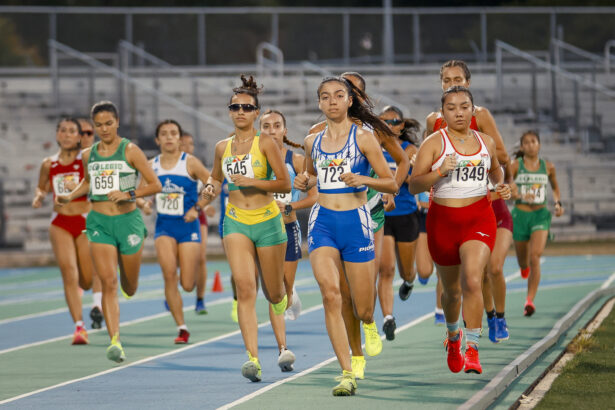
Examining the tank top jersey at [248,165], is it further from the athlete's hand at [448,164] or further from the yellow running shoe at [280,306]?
the athlete's hand at [448,164]

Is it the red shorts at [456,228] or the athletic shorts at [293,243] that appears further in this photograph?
the athletic shorts at [293,243]

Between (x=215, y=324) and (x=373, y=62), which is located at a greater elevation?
(x=373, y=62)

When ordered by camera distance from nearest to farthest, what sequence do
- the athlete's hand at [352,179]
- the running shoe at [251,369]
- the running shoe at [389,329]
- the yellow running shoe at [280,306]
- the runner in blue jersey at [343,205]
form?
the athlete's hand at [352,179], the runner in blue jersey at [343,205], the running shoe at [251,369], the yellow running shoe at [280,306], the running shoe at [389,329]

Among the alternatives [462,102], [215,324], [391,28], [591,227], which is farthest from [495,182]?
[391,28]

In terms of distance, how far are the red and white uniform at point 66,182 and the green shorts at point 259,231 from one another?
385 centimetres

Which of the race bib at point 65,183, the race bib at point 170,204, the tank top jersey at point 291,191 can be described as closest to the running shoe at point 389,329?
the tank top jersey at point 291,191

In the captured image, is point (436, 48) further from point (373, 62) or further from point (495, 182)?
point (495, 182)

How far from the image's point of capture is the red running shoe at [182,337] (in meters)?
12.1

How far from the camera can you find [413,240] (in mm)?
12453

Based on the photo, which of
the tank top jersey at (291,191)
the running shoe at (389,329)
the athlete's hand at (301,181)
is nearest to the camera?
the athlete's hand at (301,181)

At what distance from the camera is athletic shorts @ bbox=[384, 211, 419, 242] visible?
40.6 ft

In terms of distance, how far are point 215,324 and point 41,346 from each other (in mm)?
2444

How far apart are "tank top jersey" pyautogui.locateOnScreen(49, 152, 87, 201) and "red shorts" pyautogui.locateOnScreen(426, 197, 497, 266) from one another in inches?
208

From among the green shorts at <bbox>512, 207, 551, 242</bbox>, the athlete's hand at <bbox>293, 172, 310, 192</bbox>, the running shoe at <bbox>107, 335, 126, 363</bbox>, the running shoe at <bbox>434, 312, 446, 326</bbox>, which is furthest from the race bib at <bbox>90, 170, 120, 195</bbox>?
the green shorts at <bbox>512, 207, 551, 242</bbox>
